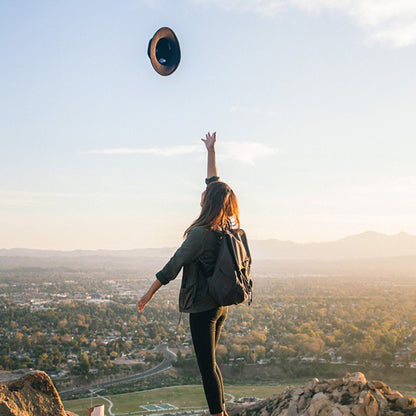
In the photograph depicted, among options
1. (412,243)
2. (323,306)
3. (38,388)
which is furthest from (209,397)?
(412,243)

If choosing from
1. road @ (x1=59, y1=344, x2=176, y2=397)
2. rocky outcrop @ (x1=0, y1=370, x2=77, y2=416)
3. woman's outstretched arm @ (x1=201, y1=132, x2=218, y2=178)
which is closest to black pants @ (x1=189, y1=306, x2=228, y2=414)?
woman's outstretched arm @ (x1=201, y1=132, x2=218, y2=178)

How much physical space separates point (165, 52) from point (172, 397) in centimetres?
1655

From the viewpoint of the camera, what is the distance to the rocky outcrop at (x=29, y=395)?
10.6 ft

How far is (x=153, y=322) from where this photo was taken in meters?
34.7

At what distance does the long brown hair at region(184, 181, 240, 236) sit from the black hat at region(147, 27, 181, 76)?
1265 mm

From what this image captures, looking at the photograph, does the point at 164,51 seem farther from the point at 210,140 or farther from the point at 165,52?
the point at 210,140

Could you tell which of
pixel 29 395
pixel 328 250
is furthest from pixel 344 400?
pixel 328 250

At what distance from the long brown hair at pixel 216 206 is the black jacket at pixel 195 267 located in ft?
0.23

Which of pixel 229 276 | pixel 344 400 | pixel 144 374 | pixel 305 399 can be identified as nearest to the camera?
pixel 229 276

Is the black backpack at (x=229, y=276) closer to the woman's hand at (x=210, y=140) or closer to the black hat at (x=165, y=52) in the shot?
the woman's hand at (x=210, y=140)

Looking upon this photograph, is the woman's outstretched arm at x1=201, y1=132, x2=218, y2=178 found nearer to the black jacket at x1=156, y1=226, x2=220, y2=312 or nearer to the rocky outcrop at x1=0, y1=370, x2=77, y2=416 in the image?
the black jacket at x1=156, y1=226, x2=220, y2=312

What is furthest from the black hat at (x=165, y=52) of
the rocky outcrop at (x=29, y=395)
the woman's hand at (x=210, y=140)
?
the rocky outcrop at (x=29, y=395)

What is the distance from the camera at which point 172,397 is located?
18.1 m

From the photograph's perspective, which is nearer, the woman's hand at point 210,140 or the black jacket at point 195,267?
the black jacket at point 195,267
